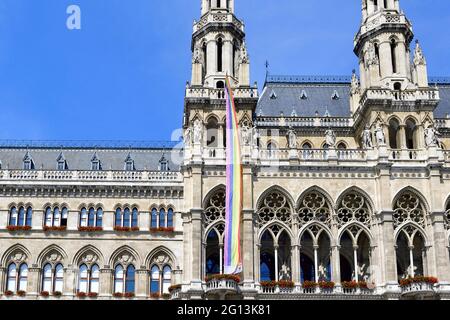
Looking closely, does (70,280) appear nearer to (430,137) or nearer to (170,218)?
(170,218)

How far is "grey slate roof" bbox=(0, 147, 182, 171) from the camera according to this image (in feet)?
211

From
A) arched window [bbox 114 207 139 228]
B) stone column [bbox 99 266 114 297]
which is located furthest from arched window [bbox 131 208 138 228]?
stone column [bbox 99 266 114 297]

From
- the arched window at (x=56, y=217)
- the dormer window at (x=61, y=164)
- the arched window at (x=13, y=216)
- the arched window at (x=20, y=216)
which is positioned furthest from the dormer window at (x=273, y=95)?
the arched window at (x=13, y=216)

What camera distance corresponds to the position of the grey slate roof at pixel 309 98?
63812 millimetres

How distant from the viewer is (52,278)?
57.6 metres

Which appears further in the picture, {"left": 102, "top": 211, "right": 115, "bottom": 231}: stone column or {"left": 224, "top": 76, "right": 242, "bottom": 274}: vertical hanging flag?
{"left": 102, "top": 211, "right": 115, "bottom": 231}: stone column

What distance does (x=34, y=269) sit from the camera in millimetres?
57406

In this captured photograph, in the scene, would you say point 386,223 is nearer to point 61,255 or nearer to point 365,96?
point 365,96

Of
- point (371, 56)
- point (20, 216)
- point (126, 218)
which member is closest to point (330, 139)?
point (371, 56)

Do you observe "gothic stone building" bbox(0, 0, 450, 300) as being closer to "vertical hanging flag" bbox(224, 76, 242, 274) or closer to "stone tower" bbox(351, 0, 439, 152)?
"stone tower" bbox(351, 0, 439, 152)

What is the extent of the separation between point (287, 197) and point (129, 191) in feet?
46.6

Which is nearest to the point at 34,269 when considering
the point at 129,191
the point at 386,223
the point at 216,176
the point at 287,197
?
the point at 129,191

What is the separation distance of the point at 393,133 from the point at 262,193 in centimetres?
1253

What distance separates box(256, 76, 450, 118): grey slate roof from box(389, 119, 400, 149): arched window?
23.1 feet
